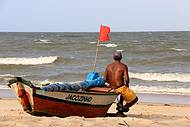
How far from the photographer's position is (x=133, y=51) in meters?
36.1

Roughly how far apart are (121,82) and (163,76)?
12.1 m

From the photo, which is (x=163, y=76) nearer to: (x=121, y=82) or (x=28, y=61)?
(x=28, y=61)

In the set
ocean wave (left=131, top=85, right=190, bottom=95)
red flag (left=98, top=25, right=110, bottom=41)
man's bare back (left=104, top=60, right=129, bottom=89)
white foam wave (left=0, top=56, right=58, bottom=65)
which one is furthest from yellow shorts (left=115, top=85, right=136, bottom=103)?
white foam wave (left=0, top=56, right=58, bottom=65)

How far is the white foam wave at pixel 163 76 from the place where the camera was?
20.0 meters

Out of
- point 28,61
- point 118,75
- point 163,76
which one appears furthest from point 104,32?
point 28,61

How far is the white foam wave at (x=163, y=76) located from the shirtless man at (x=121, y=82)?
10.8 meters

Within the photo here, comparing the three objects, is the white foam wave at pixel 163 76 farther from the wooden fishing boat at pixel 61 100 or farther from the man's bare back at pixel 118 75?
the wooden fishing boat at pixel 61 100

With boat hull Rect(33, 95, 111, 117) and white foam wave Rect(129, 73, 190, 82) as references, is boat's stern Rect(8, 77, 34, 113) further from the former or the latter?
white foam wave Rect(129, 73, 190, 82)

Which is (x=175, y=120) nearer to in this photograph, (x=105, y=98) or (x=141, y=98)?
(x=105, y=98)

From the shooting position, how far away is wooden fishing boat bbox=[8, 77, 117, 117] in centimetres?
812

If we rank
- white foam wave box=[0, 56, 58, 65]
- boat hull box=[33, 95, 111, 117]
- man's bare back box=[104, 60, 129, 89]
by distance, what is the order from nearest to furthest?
boat hull box=[33, 95, 111, 117] → man's bare back box=[104, 60, 129, 89] → white foam wave box=[0, 56, 58, 65]

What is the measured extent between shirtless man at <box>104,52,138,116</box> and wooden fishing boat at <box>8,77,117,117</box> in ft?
0.67

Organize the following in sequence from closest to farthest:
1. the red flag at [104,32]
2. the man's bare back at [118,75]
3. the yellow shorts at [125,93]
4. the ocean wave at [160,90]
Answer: the yellow shorts at [125,93]
the man's bare back at [118,75]
the red flag at [104,32]
the ocean wave at [160,90]

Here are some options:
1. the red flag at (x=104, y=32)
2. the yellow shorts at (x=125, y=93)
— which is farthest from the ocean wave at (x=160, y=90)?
the yellow shorts at (x=125, y=93)
